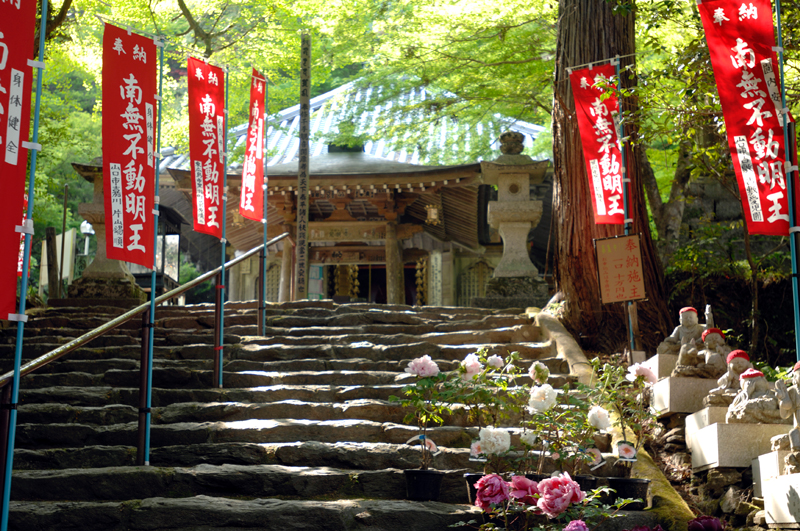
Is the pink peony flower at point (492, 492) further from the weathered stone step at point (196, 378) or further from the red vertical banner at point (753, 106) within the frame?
the red vertical banner at point (753, 106)

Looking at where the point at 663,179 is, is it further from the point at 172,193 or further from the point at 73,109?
the point at 73,109

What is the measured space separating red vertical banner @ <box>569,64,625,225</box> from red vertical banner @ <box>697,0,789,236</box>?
2032 millimetres

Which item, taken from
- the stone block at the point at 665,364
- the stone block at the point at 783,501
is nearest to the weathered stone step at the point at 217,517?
the stone block at the point at 783,501

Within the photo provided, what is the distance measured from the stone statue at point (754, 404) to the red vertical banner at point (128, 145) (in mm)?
4370

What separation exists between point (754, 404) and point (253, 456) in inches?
137

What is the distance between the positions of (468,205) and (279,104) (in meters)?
5.99

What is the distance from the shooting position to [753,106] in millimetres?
5297

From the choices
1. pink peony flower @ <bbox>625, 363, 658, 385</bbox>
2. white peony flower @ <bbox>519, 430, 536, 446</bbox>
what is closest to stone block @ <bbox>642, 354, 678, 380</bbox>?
pink peony flower @ <bbox>625, 363, 658, 385</bbox>

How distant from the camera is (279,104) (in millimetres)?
18078

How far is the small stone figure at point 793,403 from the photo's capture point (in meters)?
4.21

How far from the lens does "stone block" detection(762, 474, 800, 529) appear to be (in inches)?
158

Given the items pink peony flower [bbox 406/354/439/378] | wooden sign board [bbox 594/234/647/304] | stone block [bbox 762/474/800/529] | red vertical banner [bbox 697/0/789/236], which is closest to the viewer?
stone block [bbox 762/474/800/529]

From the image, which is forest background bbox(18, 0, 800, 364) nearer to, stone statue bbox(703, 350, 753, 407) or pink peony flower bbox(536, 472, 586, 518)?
stone statue bbox(703, 350, 753, 407)

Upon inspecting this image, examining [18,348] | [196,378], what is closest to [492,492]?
[18,348]
